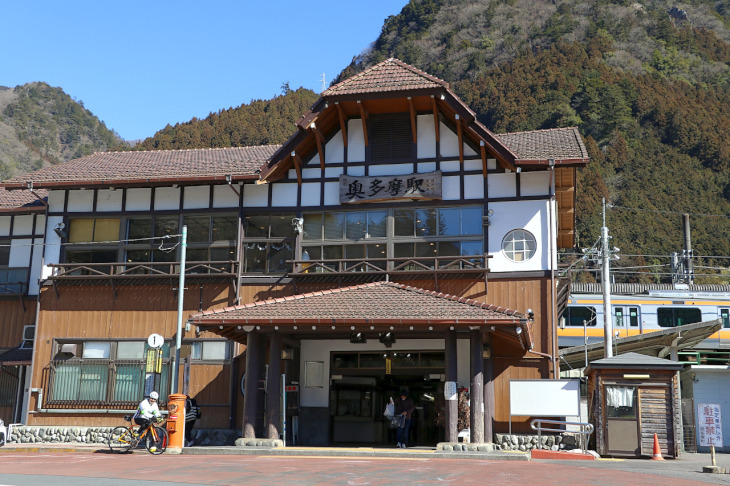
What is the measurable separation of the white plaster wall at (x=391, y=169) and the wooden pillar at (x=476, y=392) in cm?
669

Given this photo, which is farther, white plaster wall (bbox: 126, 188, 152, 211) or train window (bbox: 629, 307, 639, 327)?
train window (bbox: 629, 307, 639, 327)

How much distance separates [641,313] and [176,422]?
2534 centimetres

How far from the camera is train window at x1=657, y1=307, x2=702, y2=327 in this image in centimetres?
3647

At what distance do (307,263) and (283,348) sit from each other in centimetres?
352

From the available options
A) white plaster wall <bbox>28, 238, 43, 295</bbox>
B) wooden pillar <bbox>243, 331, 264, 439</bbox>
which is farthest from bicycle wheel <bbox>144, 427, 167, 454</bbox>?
white plaster wall <bbox>28, 238, 43, 295</bbox>

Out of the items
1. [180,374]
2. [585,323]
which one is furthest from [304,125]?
[585,323]

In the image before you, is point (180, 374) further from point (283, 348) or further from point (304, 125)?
point (304, 125)

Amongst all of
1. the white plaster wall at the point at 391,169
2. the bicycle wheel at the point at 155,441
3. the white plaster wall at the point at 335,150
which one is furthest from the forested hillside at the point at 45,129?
the bicycle wheel at the point at 155,441

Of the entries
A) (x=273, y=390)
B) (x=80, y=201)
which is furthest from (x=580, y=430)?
(x=80, y=201)

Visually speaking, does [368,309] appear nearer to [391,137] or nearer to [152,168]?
[391,137]

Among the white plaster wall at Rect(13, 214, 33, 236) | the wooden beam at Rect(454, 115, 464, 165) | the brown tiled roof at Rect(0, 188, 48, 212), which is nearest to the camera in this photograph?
the wooden beam at Rect(454, 115, 464, 165)

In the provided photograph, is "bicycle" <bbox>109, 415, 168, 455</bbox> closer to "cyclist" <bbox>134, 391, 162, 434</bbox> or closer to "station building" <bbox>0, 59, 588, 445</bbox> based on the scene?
"cyclist" <bbox>134, 391, 162, 434</bbox>

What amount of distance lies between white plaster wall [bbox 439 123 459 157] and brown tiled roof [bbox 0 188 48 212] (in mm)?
13312

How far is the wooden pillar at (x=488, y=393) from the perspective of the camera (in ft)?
63.4
